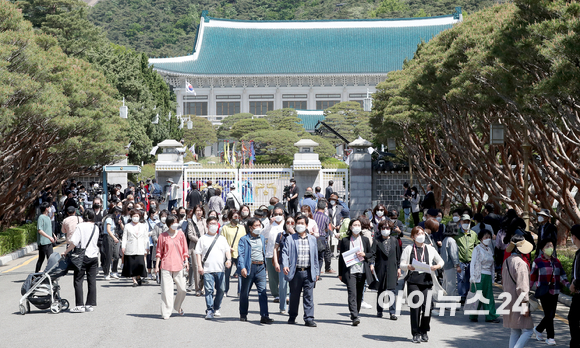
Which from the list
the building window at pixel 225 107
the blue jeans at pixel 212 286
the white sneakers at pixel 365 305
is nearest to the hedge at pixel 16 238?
the blue jeans at pixel 212 286

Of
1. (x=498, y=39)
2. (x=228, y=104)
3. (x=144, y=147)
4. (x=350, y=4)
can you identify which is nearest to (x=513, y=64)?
(x=498, y=39)

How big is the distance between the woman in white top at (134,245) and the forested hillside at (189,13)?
85.0 metres

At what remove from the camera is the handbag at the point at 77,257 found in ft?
36.4

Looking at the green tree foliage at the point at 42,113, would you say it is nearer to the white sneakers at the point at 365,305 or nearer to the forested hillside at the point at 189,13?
the white sneakers at the point at 365,305

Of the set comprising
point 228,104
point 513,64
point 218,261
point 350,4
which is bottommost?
point 218,261

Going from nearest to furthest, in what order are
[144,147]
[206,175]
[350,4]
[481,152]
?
[481,152] < [206,175] < [144,147] < [350,4]

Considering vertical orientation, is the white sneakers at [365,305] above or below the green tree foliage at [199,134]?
below

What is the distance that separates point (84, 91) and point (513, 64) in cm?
1381

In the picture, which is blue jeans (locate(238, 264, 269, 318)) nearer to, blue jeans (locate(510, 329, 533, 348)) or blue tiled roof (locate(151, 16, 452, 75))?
blue jeans (locate(510, 329, 533, 348))

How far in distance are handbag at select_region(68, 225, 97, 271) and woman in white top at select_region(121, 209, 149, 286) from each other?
5.74ft

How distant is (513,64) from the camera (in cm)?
1361

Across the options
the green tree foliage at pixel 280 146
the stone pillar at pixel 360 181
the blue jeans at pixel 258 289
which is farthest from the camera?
the green tree foliage at pixel 280 146

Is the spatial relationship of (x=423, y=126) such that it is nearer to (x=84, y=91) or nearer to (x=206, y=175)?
(x=206, y=175)

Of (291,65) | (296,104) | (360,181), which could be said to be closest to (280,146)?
(360,181)
